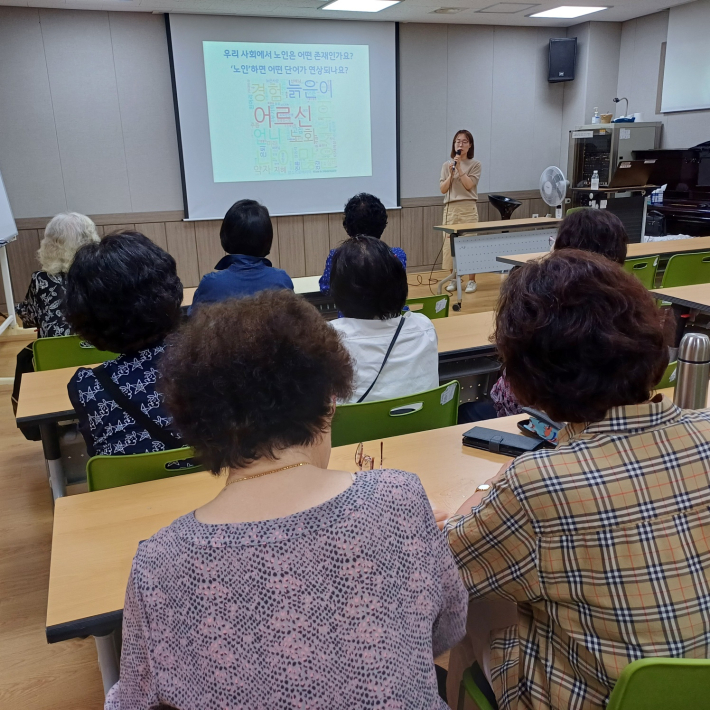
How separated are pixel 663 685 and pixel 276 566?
19.7 inches

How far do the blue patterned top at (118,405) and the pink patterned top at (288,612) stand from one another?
878mm

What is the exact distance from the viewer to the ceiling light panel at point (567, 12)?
680 centimetres

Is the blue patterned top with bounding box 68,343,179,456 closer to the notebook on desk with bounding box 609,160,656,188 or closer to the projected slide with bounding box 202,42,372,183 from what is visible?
the projected slide with bounding box 202,42,372,183

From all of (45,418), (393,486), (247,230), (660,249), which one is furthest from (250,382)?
(660,249)

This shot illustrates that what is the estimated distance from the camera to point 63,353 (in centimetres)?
265

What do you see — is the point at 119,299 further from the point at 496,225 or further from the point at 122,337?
the point at 496,225

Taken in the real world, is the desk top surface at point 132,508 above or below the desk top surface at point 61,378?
above

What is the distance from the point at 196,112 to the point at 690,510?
643cm

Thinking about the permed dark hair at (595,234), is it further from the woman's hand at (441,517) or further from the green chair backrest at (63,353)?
the green chair backrest at (63,353)

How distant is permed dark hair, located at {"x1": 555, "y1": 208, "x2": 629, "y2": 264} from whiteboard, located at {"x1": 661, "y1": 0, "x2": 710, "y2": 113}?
216 inches

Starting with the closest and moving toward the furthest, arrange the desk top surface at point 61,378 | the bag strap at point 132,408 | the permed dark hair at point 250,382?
the permed dark hair at point 250,382
the bag strap at point 132,408
the desk top surface at point 61,378

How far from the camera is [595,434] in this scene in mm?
921

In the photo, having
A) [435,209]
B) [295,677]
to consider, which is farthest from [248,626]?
[435,209]

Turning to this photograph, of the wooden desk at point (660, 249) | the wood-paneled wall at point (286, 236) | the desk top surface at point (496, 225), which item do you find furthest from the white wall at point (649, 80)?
the wooden desk at point (660, 249)
